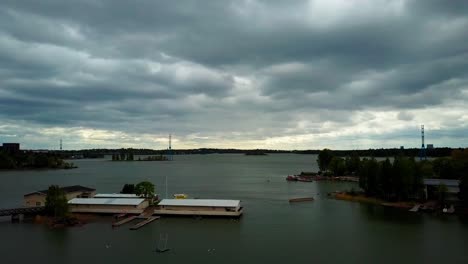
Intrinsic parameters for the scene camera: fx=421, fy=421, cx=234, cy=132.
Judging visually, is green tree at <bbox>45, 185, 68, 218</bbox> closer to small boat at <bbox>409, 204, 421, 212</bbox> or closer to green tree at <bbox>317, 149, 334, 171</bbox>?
small boat at <bbox>409, 204, 421, 212</bbox>

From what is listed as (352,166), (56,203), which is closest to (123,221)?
(56,203)

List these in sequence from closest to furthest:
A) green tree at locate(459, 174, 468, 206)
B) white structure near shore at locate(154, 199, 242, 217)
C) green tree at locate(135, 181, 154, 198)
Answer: green tree at locate(459, 174, 468, 206) < white structure near shore at locate(154, 199, 242, 217) < green tree at locate(135, 181, 154, 198)

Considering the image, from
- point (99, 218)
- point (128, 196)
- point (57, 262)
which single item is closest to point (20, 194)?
point (128, 196)

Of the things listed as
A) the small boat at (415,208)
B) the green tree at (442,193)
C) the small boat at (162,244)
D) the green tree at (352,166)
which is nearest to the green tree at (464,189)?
the green tree at (442,193)

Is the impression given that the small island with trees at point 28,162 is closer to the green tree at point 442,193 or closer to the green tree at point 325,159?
the green tree at point 325,159

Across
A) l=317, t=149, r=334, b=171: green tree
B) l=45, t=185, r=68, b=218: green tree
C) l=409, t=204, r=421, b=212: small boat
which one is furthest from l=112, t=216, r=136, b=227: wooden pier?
l=317, t=149, r=334, b=171: green tree
